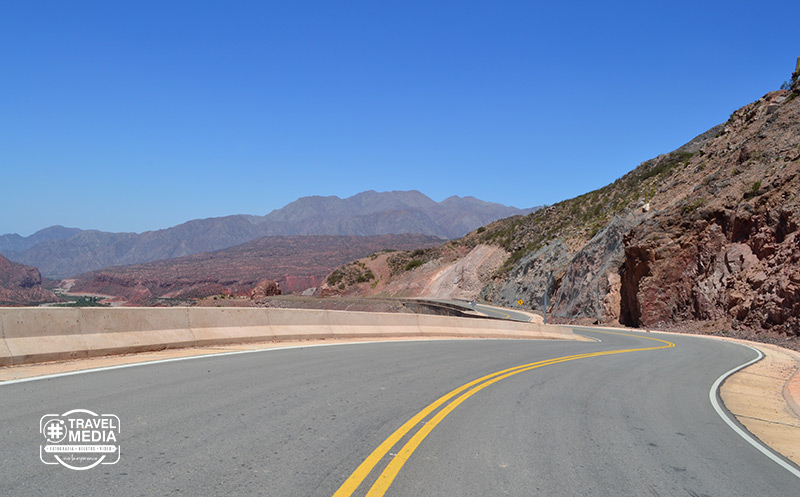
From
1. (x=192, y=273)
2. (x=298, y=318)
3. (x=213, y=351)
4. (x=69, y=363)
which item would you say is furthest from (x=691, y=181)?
(x=192, y=273)

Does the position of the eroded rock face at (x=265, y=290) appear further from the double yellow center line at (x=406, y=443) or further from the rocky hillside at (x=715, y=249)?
the double yellow center line at (x=406, y=443)

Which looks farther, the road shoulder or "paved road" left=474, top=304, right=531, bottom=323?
"paved road" left=474, top=304, right=531, bottom=323

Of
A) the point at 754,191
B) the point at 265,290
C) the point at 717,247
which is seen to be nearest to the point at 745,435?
the point at 717,247

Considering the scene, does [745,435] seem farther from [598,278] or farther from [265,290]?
[265,290]

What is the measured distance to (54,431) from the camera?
5473 mm

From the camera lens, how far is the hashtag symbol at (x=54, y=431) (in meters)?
5.33

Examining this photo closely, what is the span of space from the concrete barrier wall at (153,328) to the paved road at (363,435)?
1.44 m

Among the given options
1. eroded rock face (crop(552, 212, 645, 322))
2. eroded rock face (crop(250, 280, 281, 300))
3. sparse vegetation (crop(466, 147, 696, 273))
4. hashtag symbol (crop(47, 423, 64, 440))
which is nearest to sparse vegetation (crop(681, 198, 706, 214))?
eroded rock face (crop(552, 212, 645, 322))

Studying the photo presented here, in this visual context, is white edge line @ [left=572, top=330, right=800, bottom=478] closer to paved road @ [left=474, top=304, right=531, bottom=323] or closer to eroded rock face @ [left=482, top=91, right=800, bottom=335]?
eroded rock face @ [left=482, top=91, right=800, bottom=335]

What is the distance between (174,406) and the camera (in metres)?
6.64

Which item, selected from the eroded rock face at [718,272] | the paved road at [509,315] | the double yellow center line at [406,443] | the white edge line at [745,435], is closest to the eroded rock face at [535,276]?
the paved road at [509,315]

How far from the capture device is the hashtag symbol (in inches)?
210

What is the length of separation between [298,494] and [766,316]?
29.6 m

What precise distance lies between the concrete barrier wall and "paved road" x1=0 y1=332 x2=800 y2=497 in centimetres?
144
